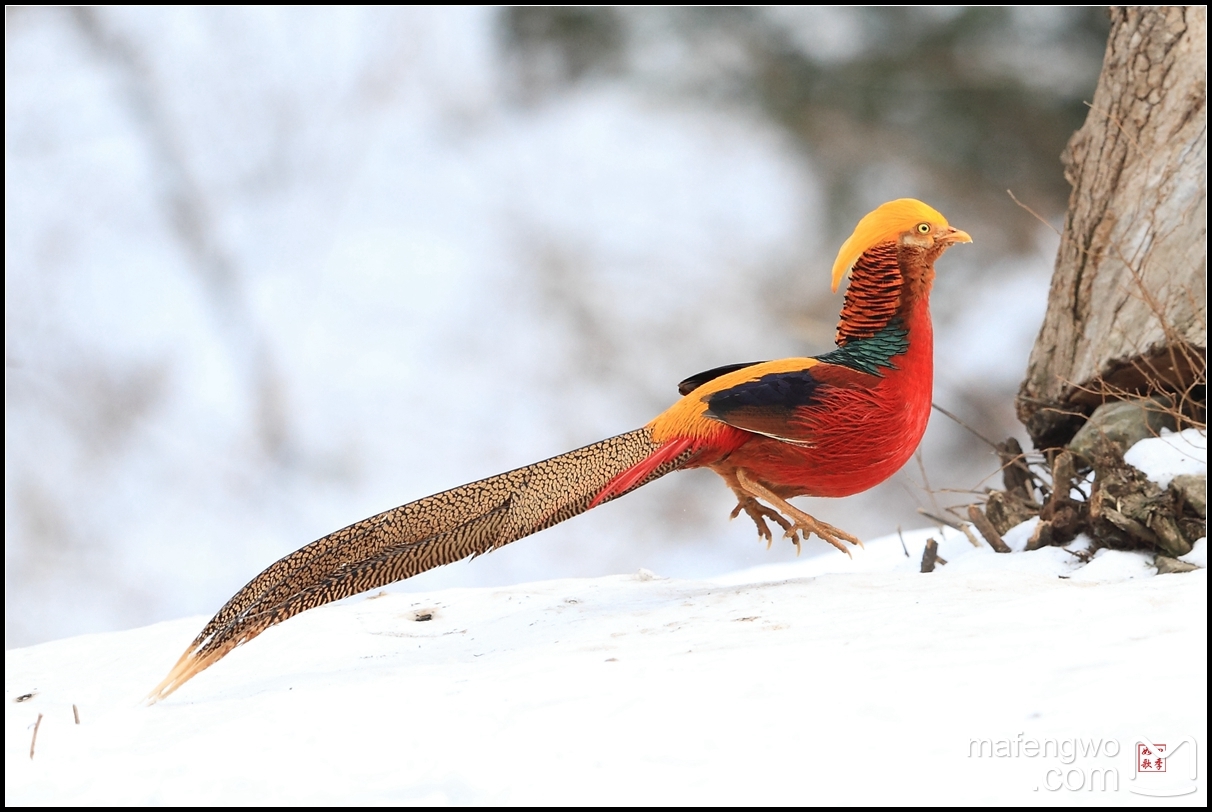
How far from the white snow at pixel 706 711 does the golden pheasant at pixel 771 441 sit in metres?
0.36

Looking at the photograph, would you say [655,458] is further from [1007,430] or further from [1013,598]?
[1007,430]

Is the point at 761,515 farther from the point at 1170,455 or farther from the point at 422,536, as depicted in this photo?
the point at 1170,455

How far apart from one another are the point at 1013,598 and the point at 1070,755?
3.40ft

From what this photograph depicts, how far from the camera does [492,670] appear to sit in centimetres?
287

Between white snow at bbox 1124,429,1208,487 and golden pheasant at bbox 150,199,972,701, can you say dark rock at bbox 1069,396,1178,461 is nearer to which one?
white snow at bbox 1124,429,1208,487

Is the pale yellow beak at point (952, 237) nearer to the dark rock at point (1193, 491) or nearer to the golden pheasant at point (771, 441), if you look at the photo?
→ the golden pheasant at point (771, 441)

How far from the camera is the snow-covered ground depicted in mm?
1999

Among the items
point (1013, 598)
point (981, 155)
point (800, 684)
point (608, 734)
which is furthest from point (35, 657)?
point (981, 155)

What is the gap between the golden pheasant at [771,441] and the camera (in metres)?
3.31

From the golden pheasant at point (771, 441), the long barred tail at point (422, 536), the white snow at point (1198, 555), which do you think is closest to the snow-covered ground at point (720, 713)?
the long barred tail at point (422, 536)

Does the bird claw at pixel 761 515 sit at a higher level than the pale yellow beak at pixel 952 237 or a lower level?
lower

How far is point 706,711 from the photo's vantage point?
230 centimetres

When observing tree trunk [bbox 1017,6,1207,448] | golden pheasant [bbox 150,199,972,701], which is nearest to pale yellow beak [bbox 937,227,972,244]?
golden pheasant [bbox 150,199,972,701]

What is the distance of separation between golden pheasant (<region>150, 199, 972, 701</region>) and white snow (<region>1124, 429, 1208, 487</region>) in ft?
3.28
